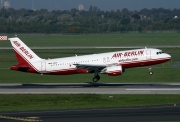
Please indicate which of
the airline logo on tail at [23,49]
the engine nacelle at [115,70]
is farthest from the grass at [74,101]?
the airline logo on tail at [23,49]

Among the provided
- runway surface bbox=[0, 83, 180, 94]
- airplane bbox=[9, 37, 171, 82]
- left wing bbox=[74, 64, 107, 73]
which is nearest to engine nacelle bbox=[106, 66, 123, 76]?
airplane bbox=[9, 37, 171, 82]

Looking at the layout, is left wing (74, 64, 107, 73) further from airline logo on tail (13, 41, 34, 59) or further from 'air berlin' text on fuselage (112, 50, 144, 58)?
airline logo on tail (13, 41, 34, 59)

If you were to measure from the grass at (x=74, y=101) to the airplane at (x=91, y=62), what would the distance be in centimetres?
1203

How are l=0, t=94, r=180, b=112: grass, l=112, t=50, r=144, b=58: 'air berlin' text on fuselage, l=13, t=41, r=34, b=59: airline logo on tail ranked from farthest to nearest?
l=13, t=41, r=34, b=59: airline logo on tail < l=112, t=50, r=144, b=58: 'air berlin' text on fuselage < l=0, t=94, r=180, b=112: grass

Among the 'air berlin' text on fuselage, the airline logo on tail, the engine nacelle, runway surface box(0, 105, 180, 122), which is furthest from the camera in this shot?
the airline logo on tail

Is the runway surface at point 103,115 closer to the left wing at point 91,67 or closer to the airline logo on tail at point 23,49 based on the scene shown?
the left wing at point 91,67

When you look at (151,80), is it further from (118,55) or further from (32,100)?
(32,100)

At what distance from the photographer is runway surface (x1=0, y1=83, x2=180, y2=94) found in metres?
64.9

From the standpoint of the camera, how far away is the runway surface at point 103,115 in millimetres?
45469

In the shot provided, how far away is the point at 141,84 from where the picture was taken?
7225 cm

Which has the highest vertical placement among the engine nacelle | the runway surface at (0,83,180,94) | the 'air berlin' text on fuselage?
the 'air berlin' text on fuselage

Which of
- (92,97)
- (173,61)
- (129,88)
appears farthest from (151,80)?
(173,61)

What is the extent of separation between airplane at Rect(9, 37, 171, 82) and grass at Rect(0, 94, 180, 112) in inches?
473

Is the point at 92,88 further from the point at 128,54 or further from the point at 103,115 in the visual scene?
the point at 103,115
